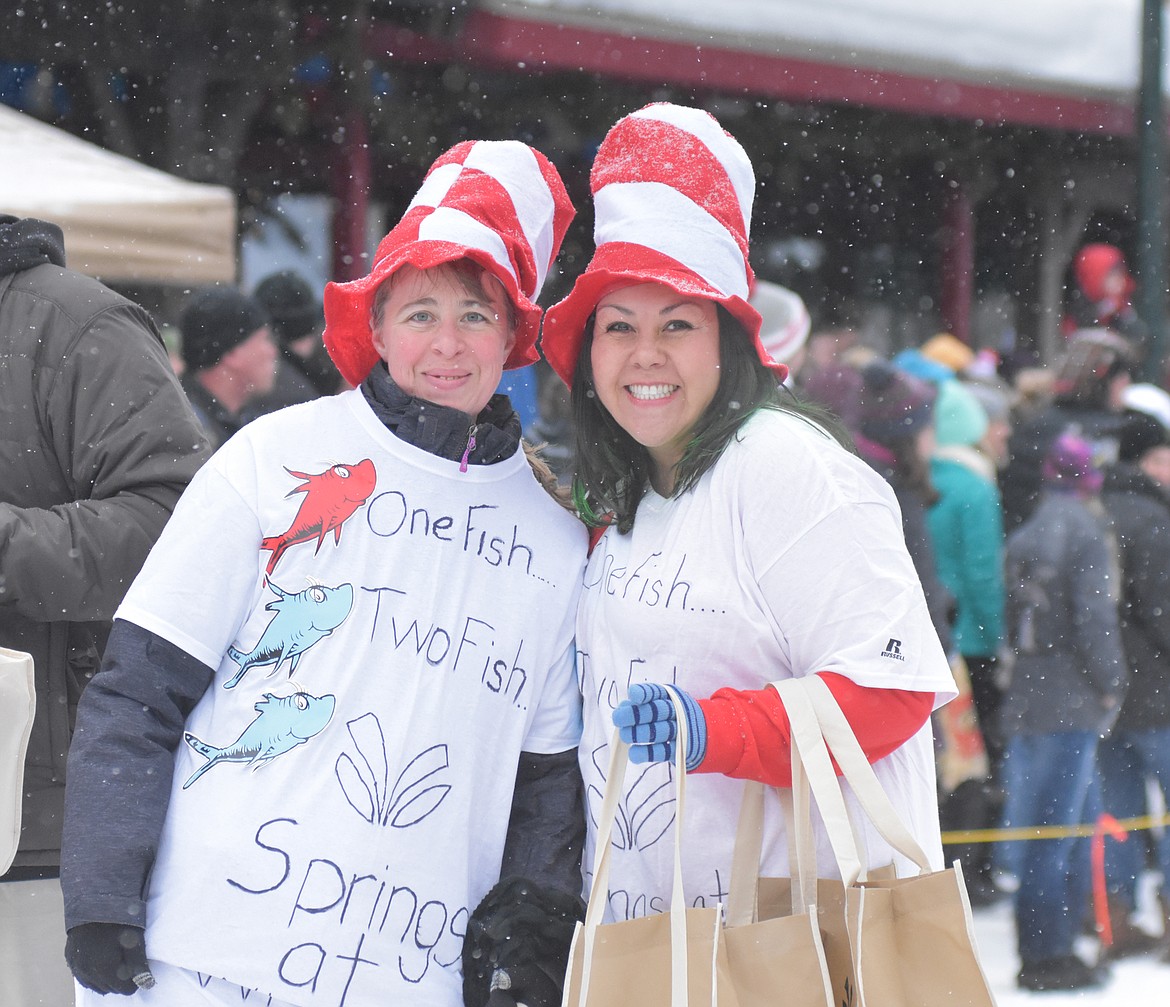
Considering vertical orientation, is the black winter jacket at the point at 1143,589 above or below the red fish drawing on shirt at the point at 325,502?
below

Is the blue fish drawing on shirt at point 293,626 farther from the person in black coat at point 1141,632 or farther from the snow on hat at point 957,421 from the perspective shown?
the snow on hat at point 957,421

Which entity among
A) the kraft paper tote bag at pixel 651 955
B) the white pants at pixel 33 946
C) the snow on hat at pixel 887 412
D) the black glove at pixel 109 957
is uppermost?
the snow on hat at pixel 887 412

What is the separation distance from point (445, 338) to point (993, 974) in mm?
4052

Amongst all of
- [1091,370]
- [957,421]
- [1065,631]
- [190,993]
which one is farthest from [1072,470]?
[190,993]

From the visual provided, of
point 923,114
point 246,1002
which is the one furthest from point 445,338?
point 923,114

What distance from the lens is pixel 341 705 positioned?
7.22 ft

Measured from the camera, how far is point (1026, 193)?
12.5 meters

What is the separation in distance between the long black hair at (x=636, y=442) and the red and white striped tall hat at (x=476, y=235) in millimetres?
157

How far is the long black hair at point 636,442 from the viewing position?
234cm

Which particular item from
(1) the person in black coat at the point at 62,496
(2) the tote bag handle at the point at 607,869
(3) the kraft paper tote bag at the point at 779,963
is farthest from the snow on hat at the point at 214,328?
(3) the kraft paper tote bag at the point at 779,963

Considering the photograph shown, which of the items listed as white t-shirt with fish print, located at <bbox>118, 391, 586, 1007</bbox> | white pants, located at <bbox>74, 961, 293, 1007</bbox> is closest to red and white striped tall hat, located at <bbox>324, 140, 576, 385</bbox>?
white t-shirt with fish print, located at <bbox>118, 391, 586, 1007</bbox>

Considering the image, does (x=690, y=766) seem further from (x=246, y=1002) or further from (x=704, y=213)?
(x=704, y=213)

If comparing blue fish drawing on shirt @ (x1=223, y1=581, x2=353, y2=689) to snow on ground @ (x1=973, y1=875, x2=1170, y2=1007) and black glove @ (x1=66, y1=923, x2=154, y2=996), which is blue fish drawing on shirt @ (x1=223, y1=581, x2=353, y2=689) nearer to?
black glove @ (x1=66, y1=923, x2=154, y2=996)

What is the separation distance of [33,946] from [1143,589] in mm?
4497
